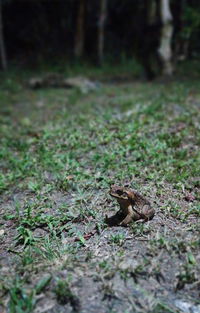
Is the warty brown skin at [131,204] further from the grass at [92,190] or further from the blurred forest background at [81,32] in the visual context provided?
the blurred forest background at [81,32]

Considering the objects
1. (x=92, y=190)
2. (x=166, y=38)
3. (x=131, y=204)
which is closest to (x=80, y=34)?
(x=166, y=38)

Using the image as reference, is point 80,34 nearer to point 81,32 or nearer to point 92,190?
point 81,32

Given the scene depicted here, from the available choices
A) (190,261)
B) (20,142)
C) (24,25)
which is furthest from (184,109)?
(24,25)

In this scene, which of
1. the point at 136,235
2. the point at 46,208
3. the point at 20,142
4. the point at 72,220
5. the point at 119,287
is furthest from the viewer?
the point at 20,142

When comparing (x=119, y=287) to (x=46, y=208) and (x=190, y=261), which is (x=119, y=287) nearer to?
(x=190, y=261)

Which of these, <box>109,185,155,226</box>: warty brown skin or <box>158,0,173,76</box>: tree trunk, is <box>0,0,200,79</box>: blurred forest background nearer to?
<box>158,0,173,76</box>: tree trunk

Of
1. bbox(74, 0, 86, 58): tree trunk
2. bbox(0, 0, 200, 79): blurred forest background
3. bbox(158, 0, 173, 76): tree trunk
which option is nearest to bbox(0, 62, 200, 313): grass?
bbox(158, 0, 173, 76): tree trunk

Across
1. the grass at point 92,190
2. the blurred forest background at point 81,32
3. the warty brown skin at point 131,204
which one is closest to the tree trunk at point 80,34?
the blurred forest background at point 81,32
